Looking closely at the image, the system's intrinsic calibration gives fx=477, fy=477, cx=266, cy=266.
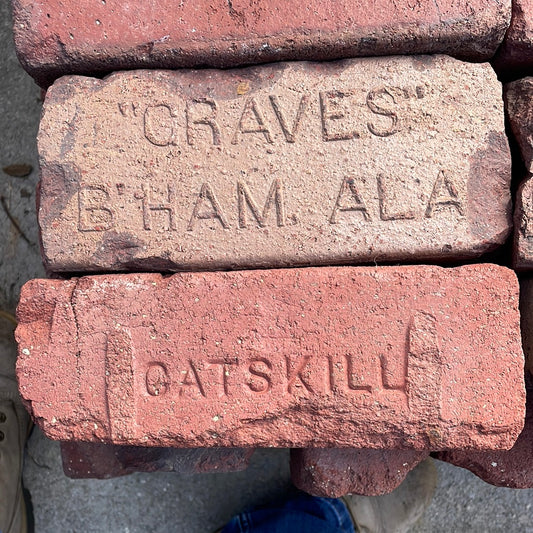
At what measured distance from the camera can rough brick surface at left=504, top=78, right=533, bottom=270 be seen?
126 cm

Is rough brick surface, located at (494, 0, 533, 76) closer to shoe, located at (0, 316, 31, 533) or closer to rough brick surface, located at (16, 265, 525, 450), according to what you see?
rough brick surface, located at (16, 265, 525, 450)

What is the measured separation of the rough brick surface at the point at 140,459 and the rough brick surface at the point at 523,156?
108cm

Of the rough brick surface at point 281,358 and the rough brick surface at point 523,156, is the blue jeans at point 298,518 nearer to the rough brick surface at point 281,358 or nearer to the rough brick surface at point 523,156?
the rough brick surface at point 281,358

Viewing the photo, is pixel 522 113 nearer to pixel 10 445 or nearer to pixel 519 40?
pixel 519 40

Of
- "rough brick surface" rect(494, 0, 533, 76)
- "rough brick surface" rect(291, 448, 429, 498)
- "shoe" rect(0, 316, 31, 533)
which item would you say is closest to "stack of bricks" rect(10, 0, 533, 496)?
"rough brick surface" rect(494, 0, 533, 76)

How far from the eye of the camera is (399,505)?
2.04 meters

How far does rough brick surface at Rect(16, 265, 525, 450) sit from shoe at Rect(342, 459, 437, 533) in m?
0.87

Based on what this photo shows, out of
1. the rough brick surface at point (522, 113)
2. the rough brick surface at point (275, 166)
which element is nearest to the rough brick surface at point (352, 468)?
the rough brick surface at point (275, 166)

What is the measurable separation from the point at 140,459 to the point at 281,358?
773mm

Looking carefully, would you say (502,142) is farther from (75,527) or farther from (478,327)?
(75,527)

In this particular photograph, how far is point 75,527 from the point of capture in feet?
6.98

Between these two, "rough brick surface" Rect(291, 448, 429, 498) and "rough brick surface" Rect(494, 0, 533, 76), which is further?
"rough brick surface" Rect(291, 448, 429, 498)

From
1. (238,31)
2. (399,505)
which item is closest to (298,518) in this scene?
(399,505)

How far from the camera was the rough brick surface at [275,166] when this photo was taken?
4.19ft
